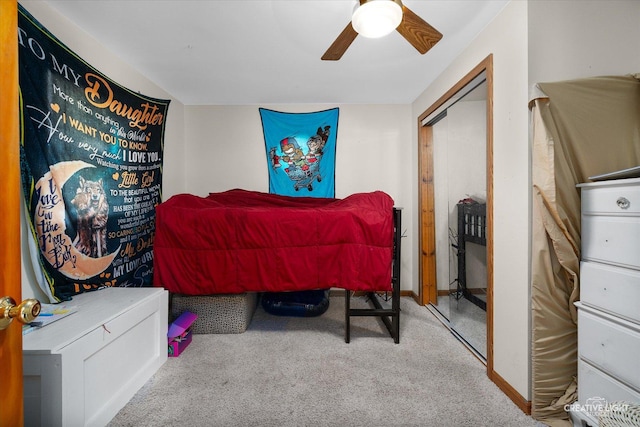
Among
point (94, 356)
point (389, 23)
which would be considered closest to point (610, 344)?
point (389, 23)

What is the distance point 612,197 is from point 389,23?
1.28 metres

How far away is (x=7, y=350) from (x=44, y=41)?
1.76 metres

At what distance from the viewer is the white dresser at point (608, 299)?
1047 millimetres

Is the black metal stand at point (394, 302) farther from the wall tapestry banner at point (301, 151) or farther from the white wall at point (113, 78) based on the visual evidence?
the white wall at point (113, 78)

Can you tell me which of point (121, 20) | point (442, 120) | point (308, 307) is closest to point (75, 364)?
point (308, 307)

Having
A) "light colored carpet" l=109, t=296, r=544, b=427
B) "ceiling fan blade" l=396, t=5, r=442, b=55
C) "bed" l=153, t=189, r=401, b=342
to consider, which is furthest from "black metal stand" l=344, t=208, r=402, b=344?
"ceiling fan blade" l=396, t=5, r=442, b=55

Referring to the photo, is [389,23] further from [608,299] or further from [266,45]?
[608,299]

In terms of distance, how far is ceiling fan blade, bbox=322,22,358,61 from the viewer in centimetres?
135

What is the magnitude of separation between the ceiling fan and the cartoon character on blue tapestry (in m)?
1.60

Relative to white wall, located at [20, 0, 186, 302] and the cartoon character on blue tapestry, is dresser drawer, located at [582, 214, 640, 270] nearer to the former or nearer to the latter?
the cartoon character on blue tapestry

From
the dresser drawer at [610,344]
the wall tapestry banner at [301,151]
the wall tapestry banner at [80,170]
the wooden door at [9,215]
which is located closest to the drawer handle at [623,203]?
the dresser drawer at [610,344]

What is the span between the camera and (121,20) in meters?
1.67

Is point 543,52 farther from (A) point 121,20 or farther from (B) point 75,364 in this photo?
(B) point 75,364

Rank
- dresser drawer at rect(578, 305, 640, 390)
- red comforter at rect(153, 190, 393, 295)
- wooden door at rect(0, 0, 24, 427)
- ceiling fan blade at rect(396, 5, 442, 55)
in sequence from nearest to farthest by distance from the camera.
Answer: wooden door at rect(0, 0, 24, 427) < dresser drawer at rect(578, 305, 640, 390) < ceiling fan blade at rect(396, 5, 442, 55) < red comforter at rect(153, 190, 393, 295)
